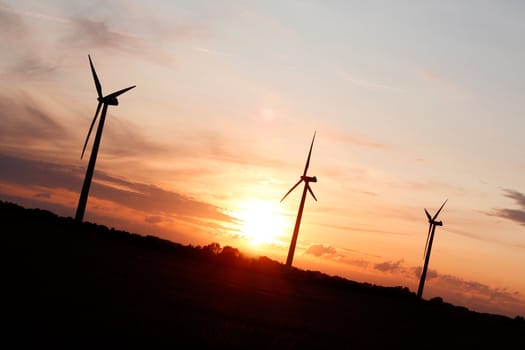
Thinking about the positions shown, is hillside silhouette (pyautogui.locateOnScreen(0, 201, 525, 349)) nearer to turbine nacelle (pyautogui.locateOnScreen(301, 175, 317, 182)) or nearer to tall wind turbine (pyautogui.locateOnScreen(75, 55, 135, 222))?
tall wind turbine (pyautogui.locateOnScreen(75, 55, 135, 222))

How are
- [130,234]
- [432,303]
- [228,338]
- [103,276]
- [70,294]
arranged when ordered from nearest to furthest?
[228,338] < [70,294] < [103,276] < [130,234] < [432,303]

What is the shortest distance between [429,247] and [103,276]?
11515 cm

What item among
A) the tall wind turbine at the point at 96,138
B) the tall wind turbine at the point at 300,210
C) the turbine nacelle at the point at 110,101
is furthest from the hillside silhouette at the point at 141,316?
the tall wind turbine at the point at 300,210

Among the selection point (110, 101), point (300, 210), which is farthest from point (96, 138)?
point (300, 210)

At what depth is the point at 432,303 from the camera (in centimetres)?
14612

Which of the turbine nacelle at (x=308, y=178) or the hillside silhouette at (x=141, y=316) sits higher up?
the turbine nacelle at (x=308, y=178)

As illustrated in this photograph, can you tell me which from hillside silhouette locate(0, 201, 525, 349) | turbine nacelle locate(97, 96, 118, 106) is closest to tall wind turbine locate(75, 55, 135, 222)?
turbine nacelle locate(97, 96, 118, 106)

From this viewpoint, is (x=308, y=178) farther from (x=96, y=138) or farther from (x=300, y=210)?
(x=96, y=138)

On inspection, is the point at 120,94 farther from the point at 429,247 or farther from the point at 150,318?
the point at 429,247

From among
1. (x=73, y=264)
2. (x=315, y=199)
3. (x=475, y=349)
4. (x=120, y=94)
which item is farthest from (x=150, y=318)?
(x=315, y=199)

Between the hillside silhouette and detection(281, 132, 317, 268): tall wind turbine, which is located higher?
detection(281, 132, 317, 268): tall wind turbine

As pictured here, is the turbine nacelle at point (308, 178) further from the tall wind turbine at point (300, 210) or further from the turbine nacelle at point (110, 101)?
the turbine nacelle at point (110, 101)

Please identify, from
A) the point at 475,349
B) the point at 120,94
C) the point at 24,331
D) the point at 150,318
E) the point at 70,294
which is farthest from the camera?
the point at 120,94

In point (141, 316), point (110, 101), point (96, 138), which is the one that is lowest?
point (141, 316)
